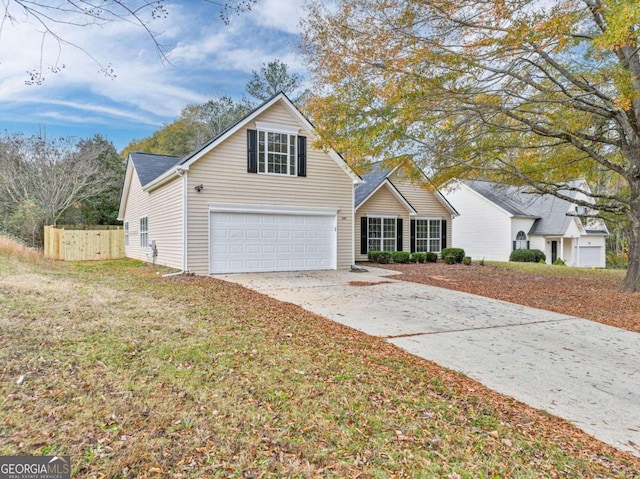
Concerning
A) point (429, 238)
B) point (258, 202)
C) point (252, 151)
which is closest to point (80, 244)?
point (258, 202)

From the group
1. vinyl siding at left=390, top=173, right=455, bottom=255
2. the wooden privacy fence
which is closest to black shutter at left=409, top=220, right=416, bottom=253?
vinyl siding at left=390, top=173, right=455, bottom=255

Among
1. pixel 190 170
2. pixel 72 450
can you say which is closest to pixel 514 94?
pixel 190 170

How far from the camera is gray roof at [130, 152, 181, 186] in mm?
16636

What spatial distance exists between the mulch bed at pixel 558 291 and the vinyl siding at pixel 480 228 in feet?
34.6

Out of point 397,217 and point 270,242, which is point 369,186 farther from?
point 270,242

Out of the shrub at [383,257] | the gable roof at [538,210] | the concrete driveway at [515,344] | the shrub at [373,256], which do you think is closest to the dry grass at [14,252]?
the concrete driveway at [515,344]

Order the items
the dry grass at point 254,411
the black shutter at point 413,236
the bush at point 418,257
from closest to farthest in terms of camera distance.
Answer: the dry grass at point 254,411, the bush at point 418,257, the black shutter at point 413,236

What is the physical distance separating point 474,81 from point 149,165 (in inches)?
567

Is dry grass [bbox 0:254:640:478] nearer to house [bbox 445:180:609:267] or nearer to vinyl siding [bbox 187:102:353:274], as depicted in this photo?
vinyl siding [bbox 187:102:353:274]

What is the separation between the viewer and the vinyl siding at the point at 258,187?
39.7 feet

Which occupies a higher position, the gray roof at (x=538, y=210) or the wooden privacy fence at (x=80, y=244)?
the gray roof at (x=538, y=210)

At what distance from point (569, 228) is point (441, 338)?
76.8 feet

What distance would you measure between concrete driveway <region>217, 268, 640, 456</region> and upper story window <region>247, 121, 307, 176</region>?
470cm

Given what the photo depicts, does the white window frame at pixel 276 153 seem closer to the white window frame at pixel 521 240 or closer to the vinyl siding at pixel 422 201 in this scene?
the vinyl siding at pixel 422 201
